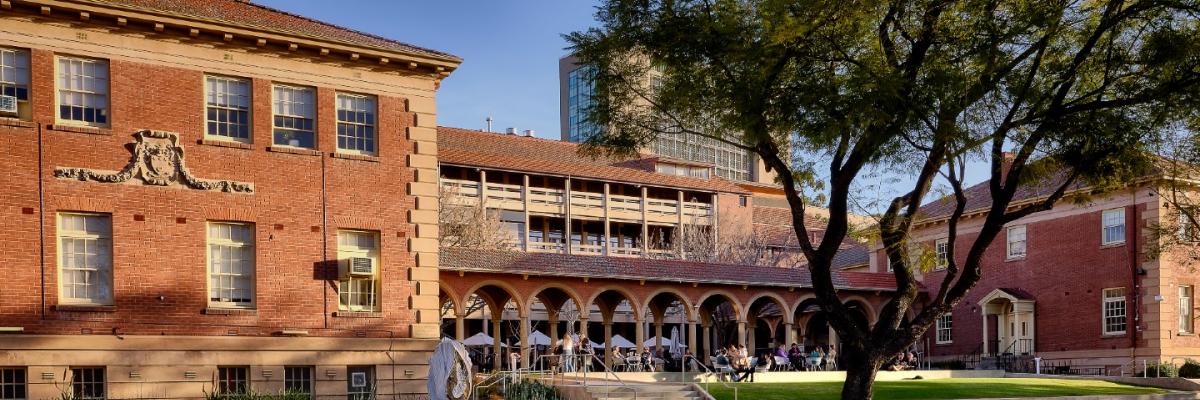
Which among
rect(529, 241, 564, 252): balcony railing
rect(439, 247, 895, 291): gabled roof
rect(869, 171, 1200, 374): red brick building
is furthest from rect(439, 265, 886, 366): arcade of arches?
rect(529, 241, 564, 252): balcony railing

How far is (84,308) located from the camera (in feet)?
78.2

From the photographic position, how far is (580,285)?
140 feet

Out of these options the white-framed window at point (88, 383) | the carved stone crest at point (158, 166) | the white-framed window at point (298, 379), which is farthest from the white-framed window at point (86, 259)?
the white-framed window at point (298, 379)

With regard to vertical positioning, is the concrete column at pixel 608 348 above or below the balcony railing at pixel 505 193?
below

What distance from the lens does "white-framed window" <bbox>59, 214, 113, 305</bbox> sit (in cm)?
2391

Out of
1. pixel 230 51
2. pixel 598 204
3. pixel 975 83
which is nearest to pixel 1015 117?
pixel 975 83

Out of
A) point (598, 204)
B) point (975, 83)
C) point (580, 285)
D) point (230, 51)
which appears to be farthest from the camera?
point (598, 204)

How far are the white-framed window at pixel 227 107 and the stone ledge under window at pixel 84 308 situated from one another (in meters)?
3.63

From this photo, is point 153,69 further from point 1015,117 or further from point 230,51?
point 1015,117

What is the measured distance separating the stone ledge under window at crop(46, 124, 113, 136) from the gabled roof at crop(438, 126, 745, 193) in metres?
40.9

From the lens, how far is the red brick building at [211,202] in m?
23.6

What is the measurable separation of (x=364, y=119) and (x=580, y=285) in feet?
54.0

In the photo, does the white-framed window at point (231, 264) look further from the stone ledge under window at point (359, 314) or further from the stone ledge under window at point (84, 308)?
the stone ledge under window at point (84, 308)

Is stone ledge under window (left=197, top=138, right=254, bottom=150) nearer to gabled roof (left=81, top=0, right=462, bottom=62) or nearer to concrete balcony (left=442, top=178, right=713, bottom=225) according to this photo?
gabled roof (left=81, top=0, right=462, bottom=62)
